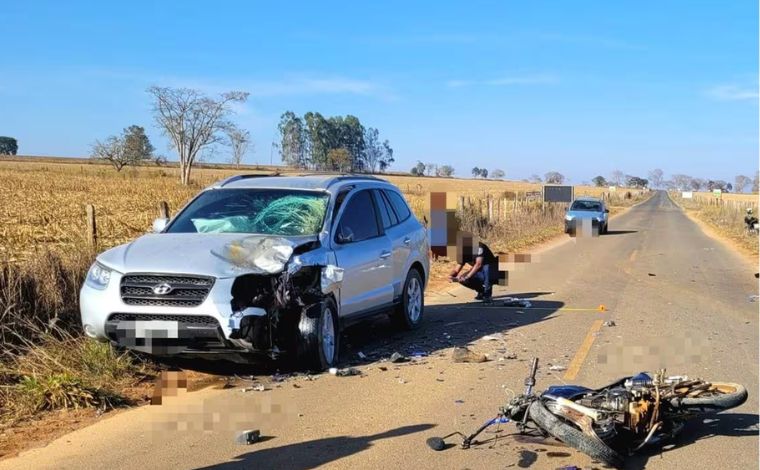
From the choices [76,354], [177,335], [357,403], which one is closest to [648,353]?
[357,403]

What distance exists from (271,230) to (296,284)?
95 centimetres

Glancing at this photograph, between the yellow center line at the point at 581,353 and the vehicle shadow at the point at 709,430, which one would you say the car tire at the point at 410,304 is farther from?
the vehicle shadow at the point at 709,430

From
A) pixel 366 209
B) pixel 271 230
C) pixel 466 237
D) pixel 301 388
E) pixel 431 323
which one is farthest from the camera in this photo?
pixel 466 237

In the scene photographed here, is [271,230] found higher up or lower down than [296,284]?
higher up

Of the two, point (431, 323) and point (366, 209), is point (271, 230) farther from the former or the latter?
point (431, 323)

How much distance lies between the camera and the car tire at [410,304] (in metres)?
8.55

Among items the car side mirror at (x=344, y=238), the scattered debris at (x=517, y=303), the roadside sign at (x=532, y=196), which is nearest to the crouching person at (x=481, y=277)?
the scattered debris at (x=517, y=303)

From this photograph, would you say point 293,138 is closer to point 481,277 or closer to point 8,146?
point 8,146

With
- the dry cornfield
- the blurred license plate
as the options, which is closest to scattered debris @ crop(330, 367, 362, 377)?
the blurred license plate

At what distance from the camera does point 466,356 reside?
7188mm

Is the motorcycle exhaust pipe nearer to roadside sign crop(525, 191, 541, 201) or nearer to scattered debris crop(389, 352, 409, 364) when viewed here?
scattered debris crop(389, 352, 409, 364)

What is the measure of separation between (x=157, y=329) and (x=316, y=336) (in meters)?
1.34

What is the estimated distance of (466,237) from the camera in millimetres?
11859

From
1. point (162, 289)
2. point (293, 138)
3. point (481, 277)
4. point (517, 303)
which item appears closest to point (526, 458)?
point (162, 289)
